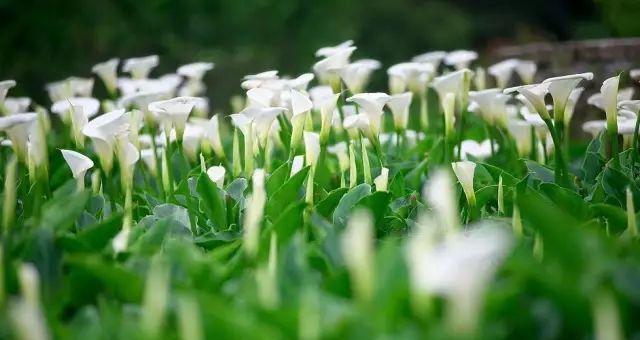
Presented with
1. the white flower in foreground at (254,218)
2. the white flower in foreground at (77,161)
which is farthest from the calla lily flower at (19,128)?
the white flower in foreground at (254,218)

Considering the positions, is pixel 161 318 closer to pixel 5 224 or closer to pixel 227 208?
pixel 5 224

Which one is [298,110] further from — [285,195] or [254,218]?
[254,218]

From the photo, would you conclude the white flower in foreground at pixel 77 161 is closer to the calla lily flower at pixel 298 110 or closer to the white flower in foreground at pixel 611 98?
the calla lily flower at pixel 298 110

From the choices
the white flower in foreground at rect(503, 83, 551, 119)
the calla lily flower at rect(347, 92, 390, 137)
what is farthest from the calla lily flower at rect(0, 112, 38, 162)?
the white flower in foreground at rect(503, 83, 551, 119)

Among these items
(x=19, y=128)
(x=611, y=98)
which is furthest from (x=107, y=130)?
(x=611, y=98)

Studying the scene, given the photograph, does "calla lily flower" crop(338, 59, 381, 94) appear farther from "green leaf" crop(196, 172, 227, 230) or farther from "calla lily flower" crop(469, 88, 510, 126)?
"green leaf" crop(196, 172, 227, 230)

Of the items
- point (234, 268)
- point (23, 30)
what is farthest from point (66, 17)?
point (234, 268)
